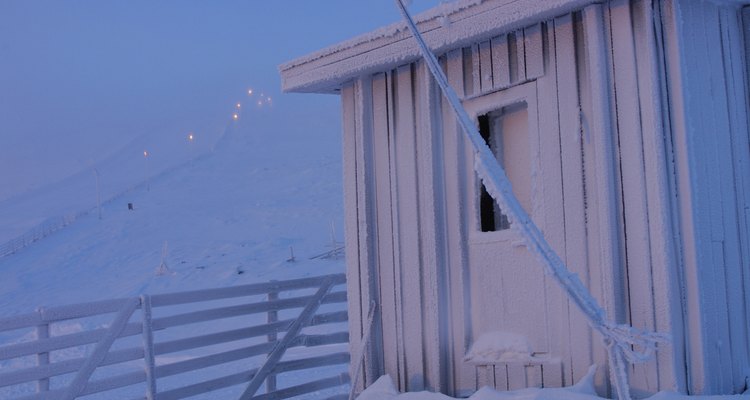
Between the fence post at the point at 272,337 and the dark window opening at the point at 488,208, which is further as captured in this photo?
the fence post at the point at 272,337

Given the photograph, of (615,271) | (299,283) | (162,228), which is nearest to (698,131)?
(615,271)

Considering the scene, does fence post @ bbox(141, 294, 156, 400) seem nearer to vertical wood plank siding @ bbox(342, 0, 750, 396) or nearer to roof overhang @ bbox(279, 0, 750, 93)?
vertical wood plank siding @ bbox(342, 0, 750, 396)

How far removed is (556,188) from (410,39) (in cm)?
166

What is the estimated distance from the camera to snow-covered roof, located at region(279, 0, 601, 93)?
5.22m

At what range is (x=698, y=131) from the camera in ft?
15.6

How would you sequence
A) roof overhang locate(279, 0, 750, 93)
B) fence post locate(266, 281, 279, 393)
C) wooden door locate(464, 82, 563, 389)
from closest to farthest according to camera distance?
roof overhang locate(279, 0, 750, 93) < wooden door locate(464, 82, 563, 389) < fence post locate(266, 281, 279, 393)

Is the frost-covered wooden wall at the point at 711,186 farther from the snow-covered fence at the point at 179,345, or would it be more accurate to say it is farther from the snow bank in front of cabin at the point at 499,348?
the snow-covered fence at the point at 179,345

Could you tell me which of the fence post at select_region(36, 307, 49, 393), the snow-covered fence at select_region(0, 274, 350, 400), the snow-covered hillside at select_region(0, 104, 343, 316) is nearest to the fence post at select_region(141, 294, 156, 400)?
the snow-covered fence at select_region(0, 274, 350, 400)

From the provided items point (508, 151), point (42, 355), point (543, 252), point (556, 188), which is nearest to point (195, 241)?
point (42, 355)

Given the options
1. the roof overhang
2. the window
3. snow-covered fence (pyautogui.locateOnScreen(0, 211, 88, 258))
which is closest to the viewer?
the roof overhang

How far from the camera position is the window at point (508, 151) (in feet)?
18.5

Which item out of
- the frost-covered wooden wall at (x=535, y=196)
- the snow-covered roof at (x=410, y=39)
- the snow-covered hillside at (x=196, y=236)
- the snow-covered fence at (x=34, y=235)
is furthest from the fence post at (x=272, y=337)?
the snow-covered fence at (x=34, y=235)

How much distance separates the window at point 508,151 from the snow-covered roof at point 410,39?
0.58 metres

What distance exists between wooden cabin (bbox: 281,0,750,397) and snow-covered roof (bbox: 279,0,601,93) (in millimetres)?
16
